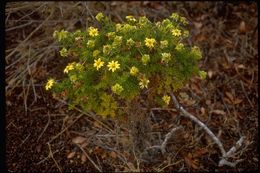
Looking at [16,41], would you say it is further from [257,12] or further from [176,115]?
[257,12]

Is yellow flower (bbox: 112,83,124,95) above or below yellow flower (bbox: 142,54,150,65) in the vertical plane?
below

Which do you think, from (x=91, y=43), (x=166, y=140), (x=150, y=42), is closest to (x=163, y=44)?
(x=150, y=42)

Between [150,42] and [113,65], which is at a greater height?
[150,42]

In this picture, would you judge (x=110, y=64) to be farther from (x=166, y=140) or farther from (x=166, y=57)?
(x=166, y=140)

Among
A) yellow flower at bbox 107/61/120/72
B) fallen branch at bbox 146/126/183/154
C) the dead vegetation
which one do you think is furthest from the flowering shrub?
fallen branch at bbox 146/126/183/154

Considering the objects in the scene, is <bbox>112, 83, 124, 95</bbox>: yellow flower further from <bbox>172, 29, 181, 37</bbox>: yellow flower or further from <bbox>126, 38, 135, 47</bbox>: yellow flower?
<bbox>172, 29, 181, 37</bbox>: yellow flower

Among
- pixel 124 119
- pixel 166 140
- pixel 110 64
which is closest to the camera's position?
pixel 110 64

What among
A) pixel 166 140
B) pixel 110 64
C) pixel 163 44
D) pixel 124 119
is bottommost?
pixel 166 140

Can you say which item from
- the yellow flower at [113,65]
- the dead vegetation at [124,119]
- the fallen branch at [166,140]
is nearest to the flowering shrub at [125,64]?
the yellow flower at [113,65]
